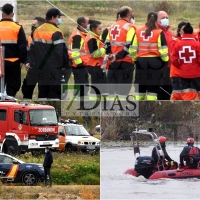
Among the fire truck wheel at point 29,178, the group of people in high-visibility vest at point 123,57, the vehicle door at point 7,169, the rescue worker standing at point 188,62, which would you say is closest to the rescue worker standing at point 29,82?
the group of people in high-visibility vest at point 123,57

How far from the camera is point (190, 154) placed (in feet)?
65.2

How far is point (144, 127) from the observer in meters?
19.9

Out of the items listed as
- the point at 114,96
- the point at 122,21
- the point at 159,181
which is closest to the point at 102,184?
the point at 159,181

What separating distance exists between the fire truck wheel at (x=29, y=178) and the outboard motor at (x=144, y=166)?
168cm

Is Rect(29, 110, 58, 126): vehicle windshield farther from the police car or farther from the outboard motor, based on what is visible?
the outboard motor

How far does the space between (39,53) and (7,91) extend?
88 cm

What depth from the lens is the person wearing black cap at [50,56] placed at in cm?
2170

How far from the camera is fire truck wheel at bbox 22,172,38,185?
66.0 feet

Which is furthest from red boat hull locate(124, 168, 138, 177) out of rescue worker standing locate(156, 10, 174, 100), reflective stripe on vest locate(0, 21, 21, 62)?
reflective stripe on vest locate(0, 21, 21, 62)

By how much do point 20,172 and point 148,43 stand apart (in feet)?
11.5

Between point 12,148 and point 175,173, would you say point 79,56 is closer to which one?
point 12,148

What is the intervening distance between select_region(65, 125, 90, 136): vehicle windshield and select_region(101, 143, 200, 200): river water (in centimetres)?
82

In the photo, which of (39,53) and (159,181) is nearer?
(159,181)

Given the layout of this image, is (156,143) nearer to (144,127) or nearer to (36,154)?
(144,127)
